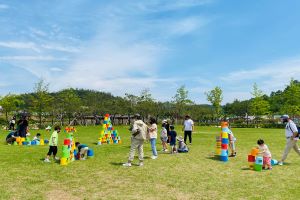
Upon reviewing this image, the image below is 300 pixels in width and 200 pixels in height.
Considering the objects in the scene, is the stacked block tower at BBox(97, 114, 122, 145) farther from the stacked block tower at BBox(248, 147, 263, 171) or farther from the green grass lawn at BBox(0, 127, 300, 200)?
the stacked block tower at BBox(248, 147, 263, 171)

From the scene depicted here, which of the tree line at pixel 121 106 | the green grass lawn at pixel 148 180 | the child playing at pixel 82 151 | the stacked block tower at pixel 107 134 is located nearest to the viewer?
the green grass lawn at pixel 148 180

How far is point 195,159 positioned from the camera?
1305cm

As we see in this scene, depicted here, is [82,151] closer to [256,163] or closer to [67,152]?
[67,152]

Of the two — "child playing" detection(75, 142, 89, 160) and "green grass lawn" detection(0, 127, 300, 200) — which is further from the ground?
"child playing" detection(75, 142, 89, 160)

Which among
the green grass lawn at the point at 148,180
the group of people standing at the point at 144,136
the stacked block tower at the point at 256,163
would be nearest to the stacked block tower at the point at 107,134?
the group of people standing at the point at 144,136

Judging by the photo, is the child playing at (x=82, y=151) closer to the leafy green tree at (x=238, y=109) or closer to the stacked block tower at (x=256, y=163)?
the stacked block tower at (x=256, y=163)

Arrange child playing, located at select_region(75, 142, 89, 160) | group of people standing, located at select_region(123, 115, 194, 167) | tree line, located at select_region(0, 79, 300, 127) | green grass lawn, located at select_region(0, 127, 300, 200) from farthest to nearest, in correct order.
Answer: tree line, located at select_region(0, 79, 300, 127) < child playing, located at select_region(75, 142, 89, 160) < group of people standing, located at select_region(123, 115, 194, 167) < green grass lawn, located at select_region(0, 127, 300, 200)

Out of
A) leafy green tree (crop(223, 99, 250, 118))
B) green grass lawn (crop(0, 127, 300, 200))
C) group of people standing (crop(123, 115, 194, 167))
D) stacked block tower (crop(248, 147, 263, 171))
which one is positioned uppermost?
leafy green tree (crop(223, 99, 250, 118))

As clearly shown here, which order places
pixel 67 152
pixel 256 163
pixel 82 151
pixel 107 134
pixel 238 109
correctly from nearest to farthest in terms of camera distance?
pixel 256 163 < pixel 67 152 < pixel 82 151 < pixel 107 134 < pixel 238 109

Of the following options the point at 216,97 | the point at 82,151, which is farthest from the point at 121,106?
the point at 82,151

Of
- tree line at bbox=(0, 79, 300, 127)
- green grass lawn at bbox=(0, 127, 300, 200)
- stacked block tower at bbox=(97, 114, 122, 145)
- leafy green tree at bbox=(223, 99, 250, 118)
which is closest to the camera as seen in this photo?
green grass lawn at bbox=(0, 127, 300, 200)

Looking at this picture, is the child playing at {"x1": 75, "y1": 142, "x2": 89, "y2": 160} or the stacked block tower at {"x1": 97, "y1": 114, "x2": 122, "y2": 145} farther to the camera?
the stacked block tower at {"x1": 97, "y1": 114, "x2": 122, "y2": 145}

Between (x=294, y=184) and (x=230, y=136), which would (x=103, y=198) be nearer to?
(x=294, y=184)

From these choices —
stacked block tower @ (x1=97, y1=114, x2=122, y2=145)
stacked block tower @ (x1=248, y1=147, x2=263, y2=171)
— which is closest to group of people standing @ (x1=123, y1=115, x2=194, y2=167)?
stacked block tower @ (x1=248, y1=147, x2=263, y2=171)
